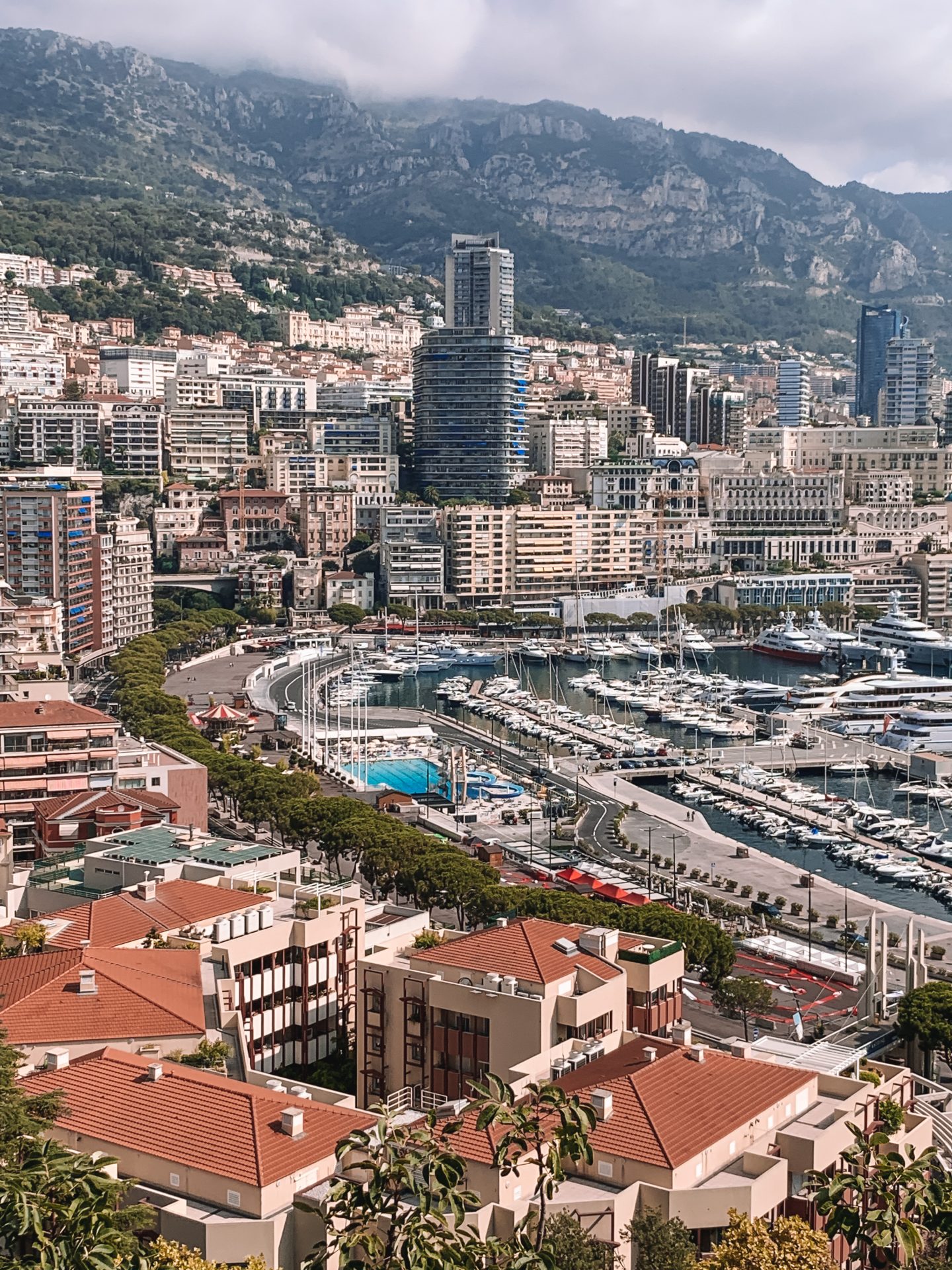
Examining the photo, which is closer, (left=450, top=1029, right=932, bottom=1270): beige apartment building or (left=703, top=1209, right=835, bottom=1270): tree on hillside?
(left=703, top=1209, right=835, bottom=1270): tree on hillside

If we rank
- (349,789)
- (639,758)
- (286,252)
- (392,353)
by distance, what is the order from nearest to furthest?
(349,789)
(639,758)
(392,353)
(286,252)

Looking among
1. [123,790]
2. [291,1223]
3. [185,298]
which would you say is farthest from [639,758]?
[185,298]

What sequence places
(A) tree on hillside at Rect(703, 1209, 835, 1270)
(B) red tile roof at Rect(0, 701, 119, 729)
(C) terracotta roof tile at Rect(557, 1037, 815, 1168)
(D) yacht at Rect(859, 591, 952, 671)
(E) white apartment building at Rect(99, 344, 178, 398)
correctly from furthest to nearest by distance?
(E) white apartment building at Rect(99, 344, 178, 398), (D) yacht at Rect(859, 591, 952, 671), (B) red tile roof at Rect(0, 701, 119, 729), (C) terracotta roof tile at Rect(557, 1037, 815, 1168), (A) tree on hillside at Rect(703, 1209, 835, 1270)

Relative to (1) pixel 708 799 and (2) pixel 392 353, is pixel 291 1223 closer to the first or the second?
(1) pixel 708 799

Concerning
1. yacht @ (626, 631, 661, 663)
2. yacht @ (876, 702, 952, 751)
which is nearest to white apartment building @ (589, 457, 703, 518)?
yacht @ (626, 631, 661, 663)

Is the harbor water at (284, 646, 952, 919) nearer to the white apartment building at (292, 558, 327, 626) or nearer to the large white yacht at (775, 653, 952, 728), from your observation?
the large white yacht at (775, 653, 952, 728)

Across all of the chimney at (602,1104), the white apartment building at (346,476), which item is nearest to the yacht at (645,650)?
the white apartment building at (346,476)

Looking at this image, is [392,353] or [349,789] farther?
[392,353]
